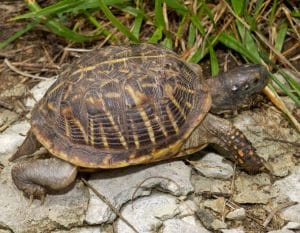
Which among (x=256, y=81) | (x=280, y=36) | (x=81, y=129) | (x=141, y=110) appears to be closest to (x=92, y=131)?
(x=81, y=129)

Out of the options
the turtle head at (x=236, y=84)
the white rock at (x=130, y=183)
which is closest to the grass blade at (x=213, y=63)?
the turtle head at (x=236, y=84)

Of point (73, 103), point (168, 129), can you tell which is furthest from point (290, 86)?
point (73, 103)

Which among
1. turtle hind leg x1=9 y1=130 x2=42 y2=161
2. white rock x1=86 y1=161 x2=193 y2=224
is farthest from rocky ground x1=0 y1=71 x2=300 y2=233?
turtle hind leg x1=9 y1=130 x2=42 y2=161

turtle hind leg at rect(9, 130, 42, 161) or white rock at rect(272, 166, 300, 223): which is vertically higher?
turtle hind leg at rect(9, 130, 42, 161)

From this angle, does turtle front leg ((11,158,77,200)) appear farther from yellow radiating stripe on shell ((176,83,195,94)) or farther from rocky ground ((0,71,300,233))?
yellow radiating stripe on shell ((176,83,195,94))

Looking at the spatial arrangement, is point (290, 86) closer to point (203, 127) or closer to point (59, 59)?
point (203, 127)

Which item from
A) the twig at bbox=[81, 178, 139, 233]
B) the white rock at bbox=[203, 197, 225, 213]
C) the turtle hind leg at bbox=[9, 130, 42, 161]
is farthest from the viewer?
the turtle hind leg at bbox=[9, 130, 42, 161]

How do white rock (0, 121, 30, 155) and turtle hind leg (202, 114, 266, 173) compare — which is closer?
turtle hind leg (202, 114, 266, 173)
